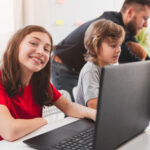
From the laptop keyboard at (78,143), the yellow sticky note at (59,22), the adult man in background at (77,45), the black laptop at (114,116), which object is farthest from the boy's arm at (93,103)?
the yellow sticky note at (59,22)

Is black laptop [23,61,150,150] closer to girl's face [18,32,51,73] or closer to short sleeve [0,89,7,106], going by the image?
short sleeve [0,89,7,106]

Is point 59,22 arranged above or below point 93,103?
above

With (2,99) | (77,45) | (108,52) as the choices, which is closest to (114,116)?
(2,99)

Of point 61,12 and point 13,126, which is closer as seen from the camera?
point 13,126

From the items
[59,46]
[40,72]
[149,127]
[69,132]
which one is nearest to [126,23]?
[59,46]

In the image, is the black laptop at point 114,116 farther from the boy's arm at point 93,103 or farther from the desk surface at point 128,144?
the boy's arm at point 93,103

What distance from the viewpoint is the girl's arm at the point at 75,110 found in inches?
46.1

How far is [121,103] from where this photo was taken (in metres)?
0.69

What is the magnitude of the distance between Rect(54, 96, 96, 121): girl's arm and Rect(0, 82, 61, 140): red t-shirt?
0.12m

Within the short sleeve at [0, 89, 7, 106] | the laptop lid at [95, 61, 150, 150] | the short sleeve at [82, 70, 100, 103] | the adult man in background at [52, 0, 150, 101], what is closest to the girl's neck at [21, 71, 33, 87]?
the short sleeve at [0, 89, 7, 106]

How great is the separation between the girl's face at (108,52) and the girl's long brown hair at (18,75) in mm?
362

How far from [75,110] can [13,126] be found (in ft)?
1.32

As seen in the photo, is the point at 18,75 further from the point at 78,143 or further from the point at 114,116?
the point at 114,116

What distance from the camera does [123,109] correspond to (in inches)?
28.1
